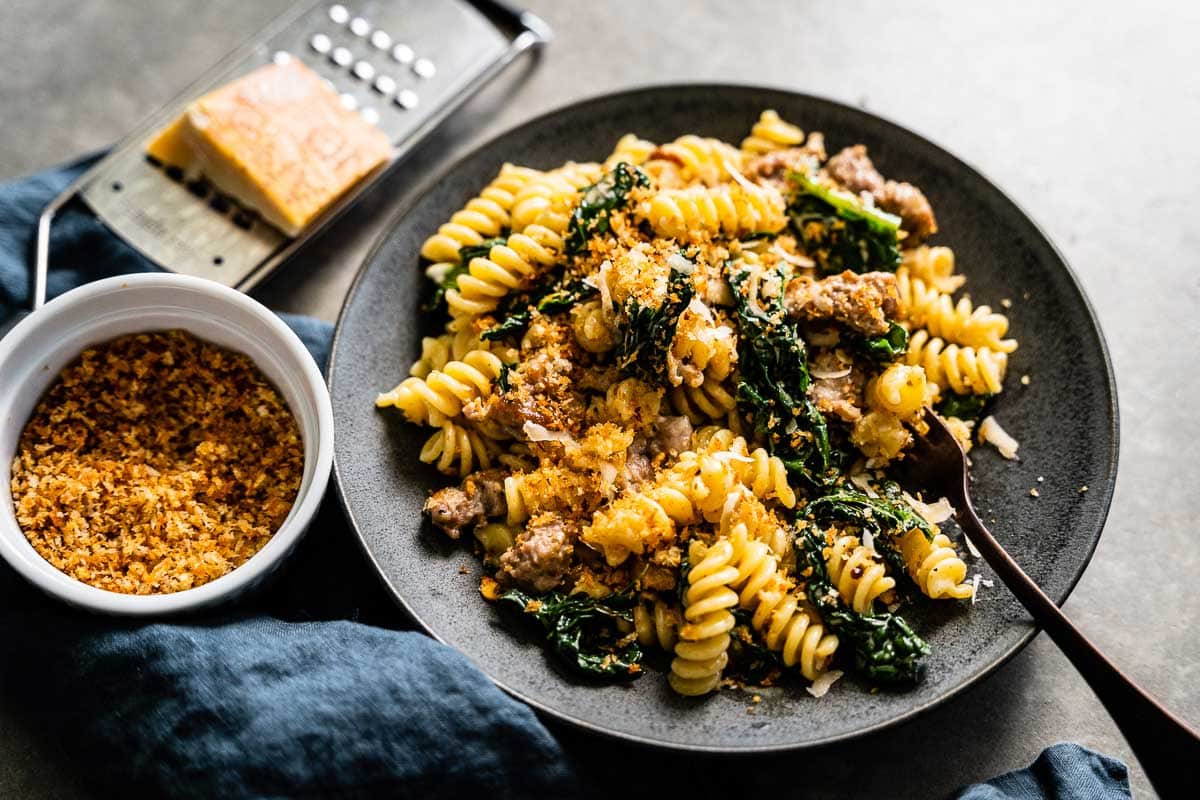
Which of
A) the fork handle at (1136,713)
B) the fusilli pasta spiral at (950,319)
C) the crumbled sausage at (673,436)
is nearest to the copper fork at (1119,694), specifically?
the fork handle at (1136,713)

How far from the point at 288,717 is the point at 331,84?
8.57ft

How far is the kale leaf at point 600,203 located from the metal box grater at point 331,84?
41.9 inches

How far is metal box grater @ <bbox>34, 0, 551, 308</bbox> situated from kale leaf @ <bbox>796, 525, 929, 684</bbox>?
2.29 m

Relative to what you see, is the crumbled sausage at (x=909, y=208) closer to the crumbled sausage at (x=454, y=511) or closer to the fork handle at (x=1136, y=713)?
the fork handle at (x=1136, y=713)

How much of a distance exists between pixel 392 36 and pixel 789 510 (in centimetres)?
263

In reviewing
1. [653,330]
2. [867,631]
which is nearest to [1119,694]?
[867,631]

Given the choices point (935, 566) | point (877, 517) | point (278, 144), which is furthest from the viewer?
point (278, 144)

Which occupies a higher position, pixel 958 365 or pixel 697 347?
pixel 958 365

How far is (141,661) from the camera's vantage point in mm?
2986

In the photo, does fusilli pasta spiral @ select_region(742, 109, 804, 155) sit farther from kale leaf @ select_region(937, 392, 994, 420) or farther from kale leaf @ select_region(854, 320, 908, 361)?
kale leaf @ select_region(937, 392, 994, 420)

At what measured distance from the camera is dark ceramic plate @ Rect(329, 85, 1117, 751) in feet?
9.95

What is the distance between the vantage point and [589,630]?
3.17 meters

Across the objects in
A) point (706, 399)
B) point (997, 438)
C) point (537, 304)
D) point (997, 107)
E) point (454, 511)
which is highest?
point (997, 107)

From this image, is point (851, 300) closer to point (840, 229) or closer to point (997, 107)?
point (840, 229)
